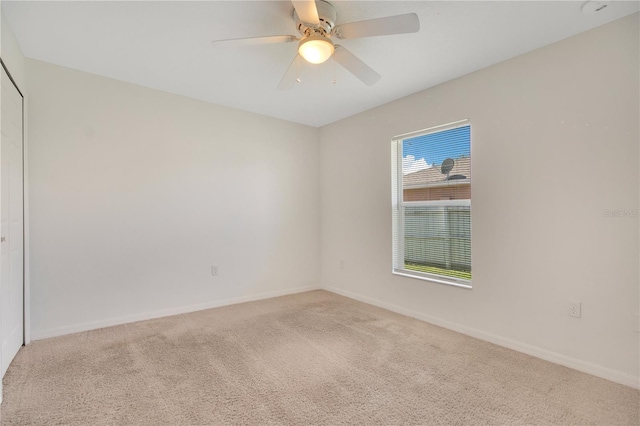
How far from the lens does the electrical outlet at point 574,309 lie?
7.55ft

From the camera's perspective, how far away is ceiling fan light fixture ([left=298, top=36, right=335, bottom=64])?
1938 millimetres

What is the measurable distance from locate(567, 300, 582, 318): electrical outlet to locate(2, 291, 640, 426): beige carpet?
397mm

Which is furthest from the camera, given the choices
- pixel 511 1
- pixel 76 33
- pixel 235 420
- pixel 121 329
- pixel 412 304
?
pixel 412 304

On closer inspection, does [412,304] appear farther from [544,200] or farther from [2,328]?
[2,328]

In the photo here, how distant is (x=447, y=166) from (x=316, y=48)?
1.92 m

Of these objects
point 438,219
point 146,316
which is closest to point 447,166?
point 438,219

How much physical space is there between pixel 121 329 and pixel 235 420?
1.95 metres

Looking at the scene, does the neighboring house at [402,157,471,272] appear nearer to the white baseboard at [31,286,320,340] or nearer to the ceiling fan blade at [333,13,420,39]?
the ceiling fan blade at [333,13,420,39]

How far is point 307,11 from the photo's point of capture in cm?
174

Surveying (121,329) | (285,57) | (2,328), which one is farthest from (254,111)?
(2,328)

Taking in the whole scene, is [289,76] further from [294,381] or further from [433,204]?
[294,381]

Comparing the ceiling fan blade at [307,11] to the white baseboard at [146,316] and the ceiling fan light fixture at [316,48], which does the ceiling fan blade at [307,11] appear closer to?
the ceiling fan light fixture at [316,48]

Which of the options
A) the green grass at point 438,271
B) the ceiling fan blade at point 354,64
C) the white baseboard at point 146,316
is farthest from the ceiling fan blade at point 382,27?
the white baseboard at point 146,316

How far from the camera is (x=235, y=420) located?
171 centimetres
